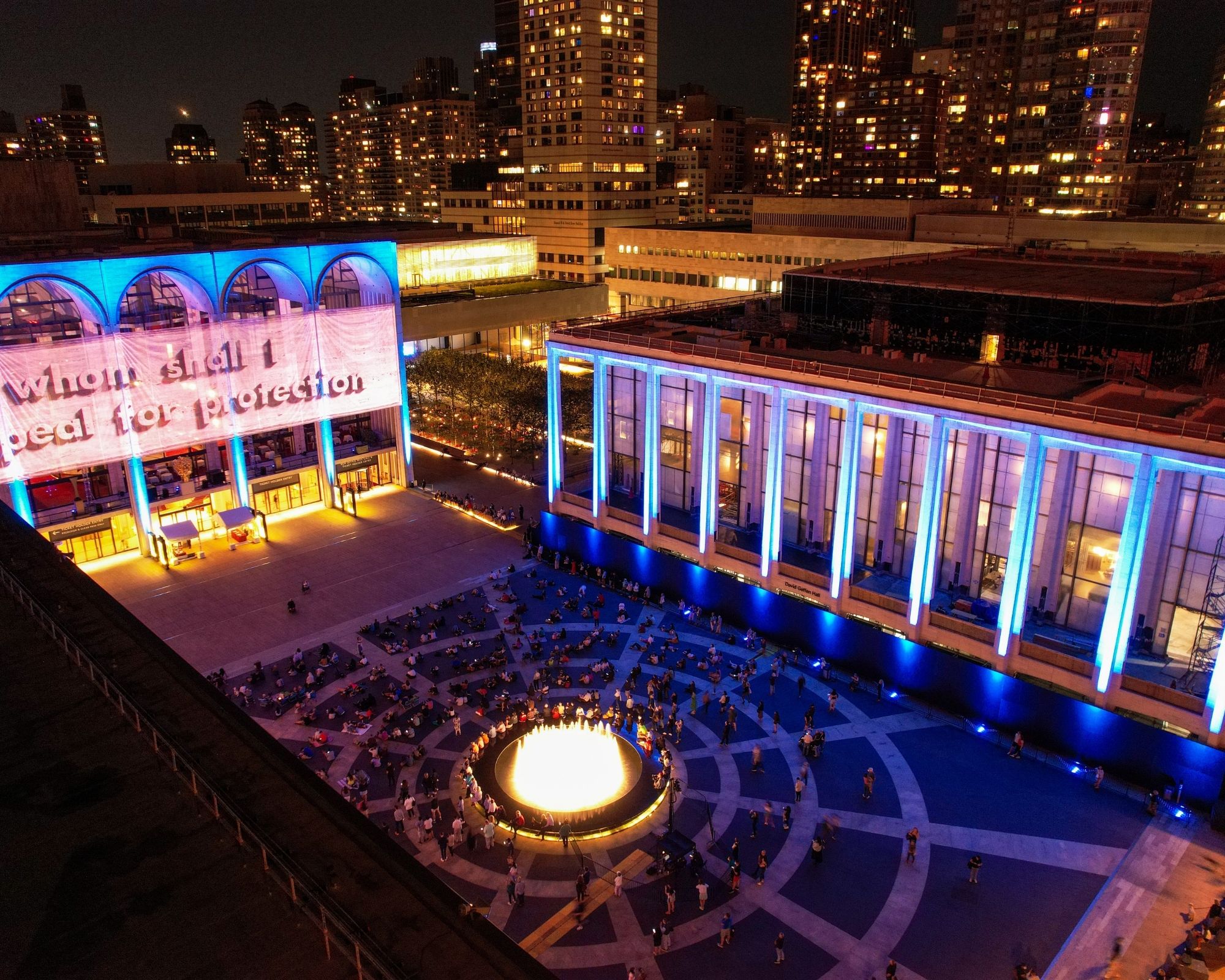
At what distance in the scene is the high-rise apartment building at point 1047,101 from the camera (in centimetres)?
15088

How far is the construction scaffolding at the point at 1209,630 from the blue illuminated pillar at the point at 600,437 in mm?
28058

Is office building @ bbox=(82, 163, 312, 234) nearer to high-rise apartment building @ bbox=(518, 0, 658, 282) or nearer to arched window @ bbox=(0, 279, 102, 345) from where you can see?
high-rise apartment building @ bbox=(518, 0, 658, 282)

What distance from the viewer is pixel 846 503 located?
38.8m

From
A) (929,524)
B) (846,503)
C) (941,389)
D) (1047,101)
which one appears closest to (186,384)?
(846,503)

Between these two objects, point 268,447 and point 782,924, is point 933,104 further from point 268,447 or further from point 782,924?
point 782,924

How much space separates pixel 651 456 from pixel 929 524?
15353 mm

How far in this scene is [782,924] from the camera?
84.1 ft

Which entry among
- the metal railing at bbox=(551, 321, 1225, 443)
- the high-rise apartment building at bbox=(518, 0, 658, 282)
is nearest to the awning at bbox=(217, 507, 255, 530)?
the metal railing at bbox=(551, 321, 1225, 443)

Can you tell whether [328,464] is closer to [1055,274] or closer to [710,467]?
[710,467]

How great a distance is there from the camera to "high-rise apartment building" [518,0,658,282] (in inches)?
4754

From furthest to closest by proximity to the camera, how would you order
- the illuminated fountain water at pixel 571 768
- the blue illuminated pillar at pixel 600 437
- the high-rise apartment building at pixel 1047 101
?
the high-rise apartment building at pixel 1047 101, the blue illuminated pillar at pixel 600 437, the illuminated fountain water at pixel 571 768

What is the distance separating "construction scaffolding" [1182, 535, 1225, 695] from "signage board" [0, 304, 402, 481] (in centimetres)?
4888

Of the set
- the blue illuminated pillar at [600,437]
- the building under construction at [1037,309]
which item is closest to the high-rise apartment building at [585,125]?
the building under construction at [1037,309]

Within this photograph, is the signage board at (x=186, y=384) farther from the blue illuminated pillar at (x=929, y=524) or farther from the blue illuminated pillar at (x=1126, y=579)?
the blue illuminated pillar at (x=1126, y=579)
